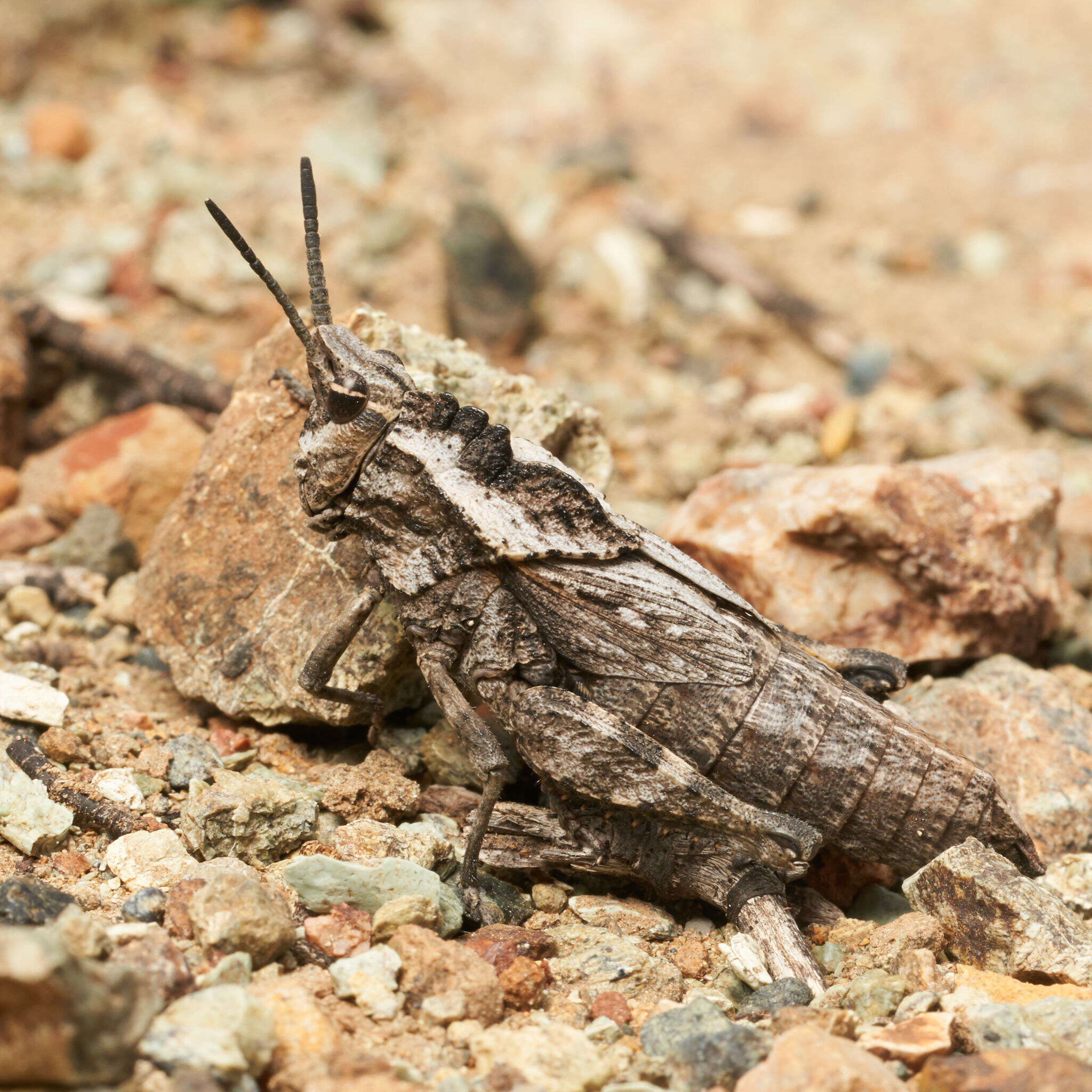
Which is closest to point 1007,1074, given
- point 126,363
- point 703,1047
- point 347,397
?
point 703,1047

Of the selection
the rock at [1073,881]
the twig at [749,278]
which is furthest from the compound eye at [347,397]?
the twig at [749,278]

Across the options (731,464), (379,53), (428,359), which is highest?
(379,53)

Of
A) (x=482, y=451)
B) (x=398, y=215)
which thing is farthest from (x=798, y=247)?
(x=482, y=451)

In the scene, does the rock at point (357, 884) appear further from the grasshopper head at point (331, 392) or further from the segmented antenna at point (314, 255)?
the segmented antenna at point (314, 255)

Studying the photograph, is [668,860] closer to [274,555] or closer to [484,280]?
[274,555]

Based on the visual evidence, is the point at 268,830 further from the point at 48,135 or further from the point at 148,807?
the point at 48,135

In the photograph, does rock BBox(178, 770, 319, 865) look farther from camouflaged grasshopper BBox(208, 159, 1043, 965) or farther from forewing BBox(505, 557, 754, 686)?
forewing BBox(505, 557, 754, 686)
